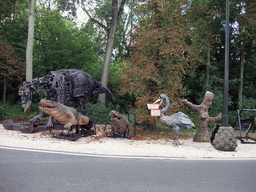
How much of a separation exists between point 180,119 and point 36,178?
5636 millimetres

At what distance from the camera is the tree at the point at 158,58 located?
31.0 feet

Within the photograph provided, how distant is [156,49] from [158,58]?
49 centimetres

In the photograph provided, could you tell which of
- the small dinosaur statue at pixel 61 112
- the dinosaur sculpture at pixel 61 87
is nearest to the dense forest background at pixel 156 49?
the dinosaur sculpture at pixel 61 87

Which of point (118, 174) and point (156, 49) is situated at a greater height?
point (156, 49)

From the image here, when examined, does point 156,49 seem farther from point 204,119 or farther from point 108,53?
point 108,53

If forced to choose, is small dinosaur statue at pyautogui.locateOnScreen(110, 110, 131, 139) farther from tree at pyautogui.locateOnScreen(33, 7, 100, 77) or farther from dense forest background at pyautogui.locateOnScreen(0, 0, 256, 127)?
tree at pyautogui.locateOnScreen(33, 7, 100, 77)

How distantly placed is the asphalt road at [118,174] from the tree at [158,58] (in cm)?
445

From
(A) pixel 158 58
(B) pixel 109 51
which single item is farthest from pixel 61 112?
(B) pixel 109 51

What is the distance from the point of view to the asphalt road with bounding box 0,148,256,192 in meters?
3.76

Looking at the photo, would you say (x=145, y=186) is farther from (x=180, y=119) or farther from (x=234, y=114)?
(x=234, y=114)

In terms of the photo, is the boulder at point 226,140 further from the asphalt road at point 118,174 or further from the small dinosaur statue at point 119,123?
the small dinosaur statue at point 119,123

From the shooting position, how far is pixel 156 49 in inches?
389

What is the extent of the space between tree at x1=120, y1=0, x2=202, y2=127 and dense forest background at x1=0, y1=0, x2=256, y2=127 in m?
0.05

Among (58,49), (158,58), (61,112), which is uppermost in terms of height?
(58,49)
